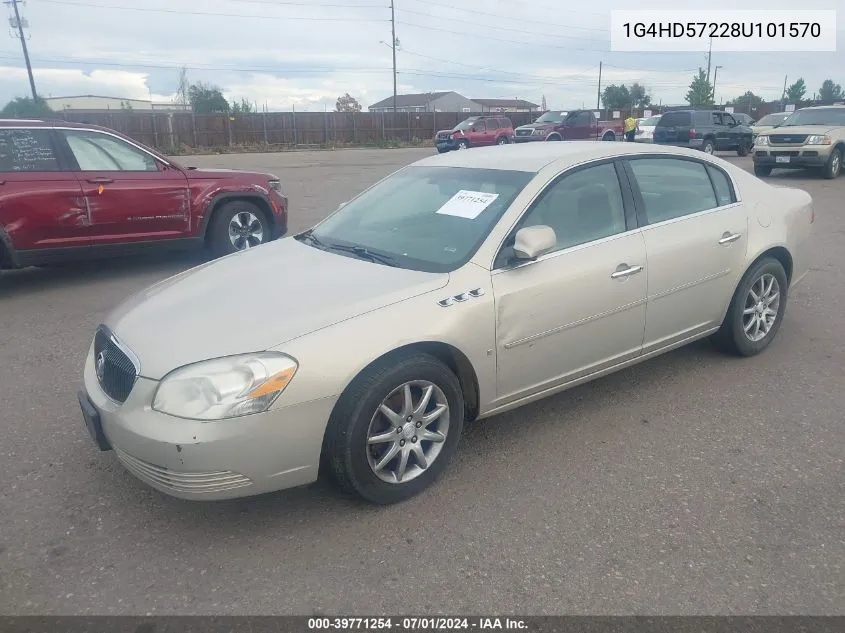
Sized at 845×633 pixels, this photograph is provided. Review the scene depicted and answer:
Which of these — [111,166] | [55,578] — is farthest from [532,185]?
[111,166]

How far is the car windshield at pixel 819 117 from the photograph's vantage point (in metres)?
16.4

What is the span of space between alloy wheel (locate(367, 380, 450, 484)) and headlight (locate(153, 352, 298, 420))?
48 cm

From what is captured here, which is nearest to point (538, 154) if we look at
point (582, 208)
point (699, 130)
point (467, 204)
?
point (582, 208)

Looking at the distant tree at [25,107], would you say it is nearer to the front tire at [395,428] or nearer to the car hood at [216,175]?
the car hood at [216,175]

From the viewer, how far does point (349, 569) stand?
2752 millimetres

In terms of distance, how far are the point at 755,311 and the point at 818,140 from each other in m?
13.4

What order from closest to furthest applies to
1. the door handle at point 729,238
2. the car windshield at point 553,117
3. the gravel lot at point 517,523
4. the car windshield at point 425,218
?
the gravel lot at point 517,523 → the car windshield at point 425,218 → the door handle at point 729,238 → the car windshield at point 553,117

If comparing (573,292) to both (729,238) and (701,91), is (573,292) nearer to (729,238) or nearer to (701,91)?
(729,238)

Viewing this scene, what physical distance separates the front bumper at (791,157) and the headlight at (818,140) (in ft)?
0.47

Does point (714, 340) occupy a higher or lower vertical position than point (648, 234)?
lower

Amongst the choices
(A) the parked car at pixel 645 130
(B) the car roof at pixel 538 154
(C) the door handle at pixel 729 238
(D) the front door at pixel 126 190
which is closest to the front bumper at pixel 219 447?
(B) the car roof at pixel 538 154

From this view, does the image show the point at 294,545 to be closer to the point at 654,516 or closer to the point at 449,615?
the point at 449,615

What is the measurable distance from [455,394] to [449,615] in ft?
3.46

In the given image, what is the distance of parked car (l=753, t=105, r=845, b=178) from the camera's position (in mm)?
15820
